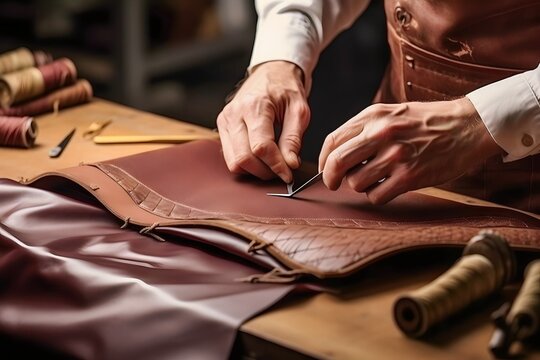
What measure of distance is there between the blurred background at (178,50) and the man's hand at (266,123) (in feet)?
5.92

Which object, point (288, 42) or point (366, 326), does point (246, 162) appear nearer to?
point (288, 42)

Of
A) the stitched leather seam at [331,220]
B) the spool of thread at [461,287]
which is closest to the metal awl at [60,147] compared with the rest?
the stitched leather seam at [331,220]

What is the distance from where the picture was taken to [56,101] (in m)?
2.13

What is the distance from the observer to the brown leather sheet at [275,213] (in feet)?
4.23

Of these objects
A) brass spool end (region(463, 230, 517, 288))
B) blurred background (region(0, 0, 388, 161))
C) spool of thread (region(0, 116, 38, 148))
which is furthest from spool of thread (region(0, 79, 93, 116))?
blurred background (region(0, 0, 388, 161))

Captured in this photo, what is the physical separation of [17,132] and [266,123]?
50cm

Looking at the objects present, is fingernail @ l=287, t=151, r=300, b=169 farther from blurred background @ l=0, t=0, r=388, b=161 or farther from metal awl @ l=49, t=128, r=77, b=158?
blurred background @ l=0, t=0, r=388, b=161

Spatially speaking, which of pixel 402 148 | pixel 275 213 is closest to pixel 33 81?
pixel 275 213

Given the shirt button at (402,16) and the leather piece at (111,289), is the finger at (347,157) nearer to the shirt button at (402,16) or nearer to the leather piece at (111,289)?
the leather piece at (111,289)

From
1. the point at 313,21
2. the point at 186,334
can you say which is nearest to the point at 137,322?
the point at 186,334

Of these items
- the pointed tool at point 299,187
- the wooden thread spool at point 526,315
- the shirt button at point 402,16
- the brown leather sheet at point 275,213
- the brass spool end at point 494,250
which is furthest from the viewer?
the shirt button at point 402,16

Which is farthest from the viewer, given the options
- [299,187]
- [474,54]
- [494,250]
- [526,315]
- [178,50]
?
[178,50]

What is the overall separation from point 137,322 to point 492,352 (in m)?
Answer: 0.43

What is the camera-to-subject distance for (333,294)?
48.9 inches
